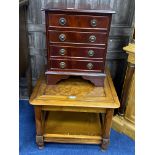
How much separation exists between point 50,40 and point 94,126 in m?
0.73

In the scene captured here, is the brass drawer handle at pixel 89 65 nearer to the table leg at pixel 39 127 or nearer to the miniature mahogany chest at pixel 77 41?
the miniature mahogany chest at pixel 77 41

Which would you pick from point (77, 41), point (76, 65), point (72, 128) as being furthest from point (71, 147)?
point (77, 41)

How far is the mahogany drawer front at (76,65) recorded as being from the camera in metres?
1.37

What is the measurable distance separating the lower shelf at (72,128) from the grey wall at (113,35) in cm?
44

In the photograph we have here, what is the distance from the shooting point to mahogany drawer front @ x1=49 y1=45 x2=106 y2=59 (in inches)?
52.4

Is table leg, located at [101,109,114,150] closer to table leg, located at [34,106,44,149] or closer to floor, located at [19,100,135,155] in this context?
floor, located at [19,100,135,155]

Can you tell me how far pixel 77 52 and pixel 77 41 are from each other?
7 cm

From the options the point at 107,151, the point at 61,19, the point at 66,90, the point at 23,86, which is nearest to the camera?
the point at 61,19

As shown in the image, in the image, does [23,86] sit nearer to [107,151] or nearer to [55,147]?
[55,147]

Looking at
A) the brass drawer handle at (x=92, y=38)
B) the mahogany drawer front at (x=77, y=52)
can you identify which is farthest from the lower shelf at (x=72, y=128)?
the brass drawer handle at (x=92, y=38)

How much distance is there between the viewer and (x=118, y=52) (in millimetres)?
1795

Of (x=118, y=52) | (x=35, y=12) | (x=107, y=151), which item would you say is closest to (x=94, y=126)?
(x=107, y=151)

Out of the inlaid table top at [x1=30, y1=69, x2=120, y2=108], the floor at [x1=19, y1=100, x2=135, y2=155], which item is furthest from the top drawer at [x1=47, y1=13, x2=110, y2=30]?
the floor at [x1=19, y1=100, x2=135, y2=155]

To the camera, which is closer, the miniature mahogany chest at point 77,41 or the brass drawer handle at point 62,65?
the miniature mahogany chest at point 77,41
